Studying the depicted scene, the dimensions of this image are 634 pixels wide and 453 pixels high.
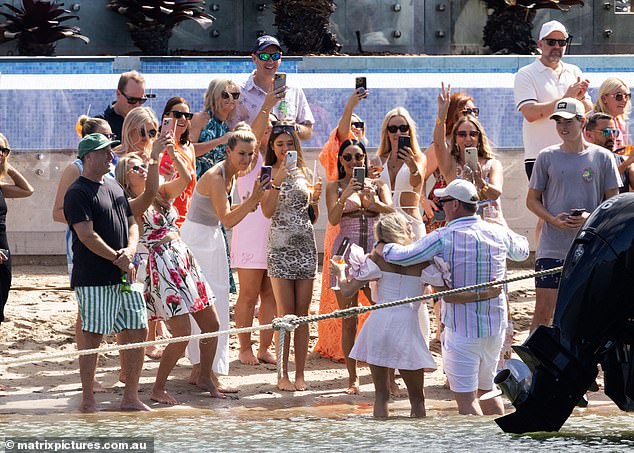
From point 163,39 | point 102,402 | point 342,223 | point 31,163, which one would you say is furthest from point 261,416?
point 163,39

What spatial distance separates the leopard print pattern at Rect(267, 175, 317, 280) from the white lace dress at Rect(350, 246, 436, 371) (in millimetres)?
1408

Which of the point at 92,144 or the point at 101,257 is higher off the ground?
the point at 92,144

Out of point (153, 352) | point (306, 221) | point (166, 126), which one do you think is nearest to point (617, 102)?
point (306, 221)

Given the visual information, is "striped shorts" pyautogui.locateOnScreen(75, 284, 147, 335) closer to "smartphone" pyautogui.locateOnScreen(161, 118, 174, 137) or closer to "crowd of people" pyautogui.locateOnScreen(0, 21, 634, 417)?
"crowd of people" pyautogui.locateOnScreen(0, 21, 634, 417)

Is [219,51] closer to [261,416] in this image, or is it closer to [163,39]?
[163,39]

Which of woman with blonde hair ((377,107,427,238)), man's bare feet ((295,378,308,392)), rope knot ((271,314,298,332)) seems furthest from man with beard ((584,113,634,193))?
rope knot ((271,314,298,332))

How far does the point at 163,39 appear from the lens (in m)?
19.2

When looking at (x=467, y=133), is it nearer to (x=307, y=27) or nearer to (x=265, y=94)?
(x=265, y=94)

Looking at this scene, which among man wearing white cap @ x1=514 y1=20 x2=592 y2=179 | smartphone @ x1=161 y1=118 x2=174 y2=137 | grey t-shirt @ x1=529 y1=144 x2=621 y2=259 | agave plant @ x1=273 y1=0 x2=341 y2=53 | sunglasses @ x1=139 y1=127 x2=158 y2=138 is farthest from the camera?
agave plant @ x1=273 y1=0 x2=341 y2=53

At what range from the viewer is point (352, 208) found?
10211 millimetres

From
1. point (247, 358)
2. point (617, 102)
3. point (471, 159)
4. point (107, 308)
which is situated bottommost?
point (247, 358)

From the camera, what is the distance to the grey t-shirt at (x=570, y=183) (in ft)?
32.9

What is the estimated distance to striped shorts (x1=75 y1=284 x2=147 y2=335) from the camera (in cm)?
901

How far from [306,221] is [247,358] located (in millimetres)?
1179
